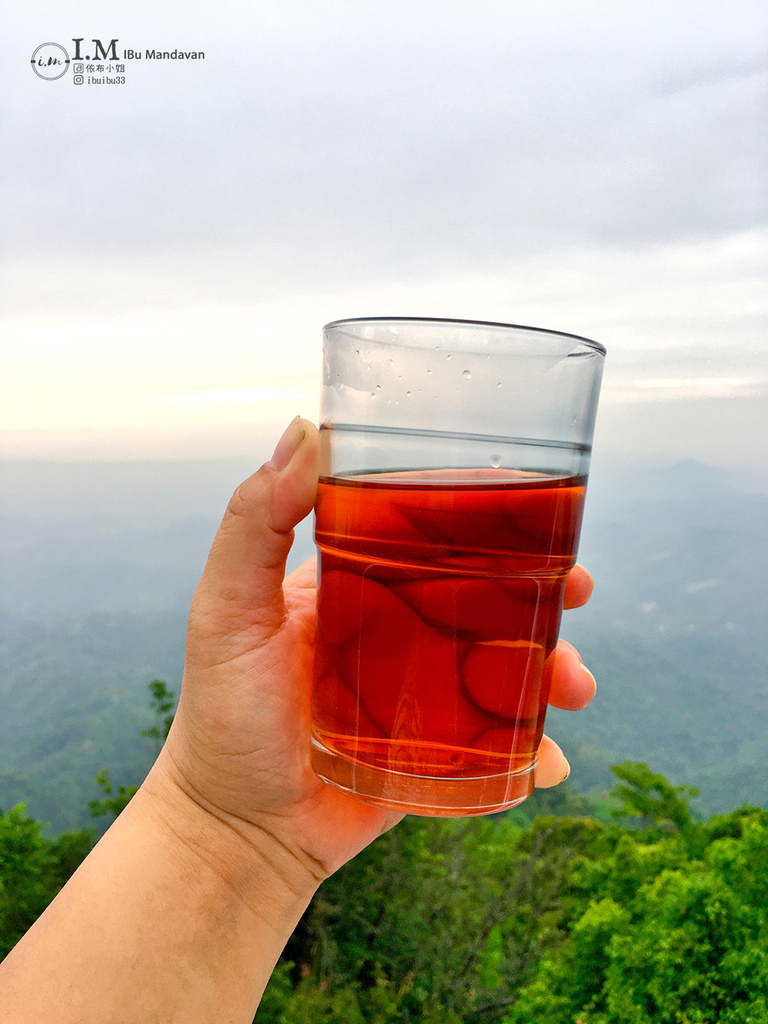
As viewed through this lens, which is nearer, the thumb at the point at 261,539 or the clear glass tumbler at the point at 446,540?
the clear glass tumbler at the point at 446,540

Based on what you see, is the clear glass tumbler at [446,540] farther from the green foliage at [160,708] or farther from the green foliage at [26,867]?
the green foliage at [160,708]

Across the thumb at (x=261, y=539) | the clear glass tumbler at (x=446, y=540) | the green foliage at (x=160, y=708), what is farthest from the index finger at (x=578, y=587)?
the green foliage at (x=160, y=708)

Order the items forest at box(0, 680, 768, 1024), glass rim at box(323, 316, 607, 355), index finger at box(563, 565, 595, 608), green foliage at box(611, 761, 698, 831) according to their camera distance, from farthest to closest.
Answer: green foliage at box(611, 761, 698, 831) → forest at box(0, 680, 768, 1024) → index finger at box(563, 565, 595, 608) → glass rim at box(323, 316, 607, 355)

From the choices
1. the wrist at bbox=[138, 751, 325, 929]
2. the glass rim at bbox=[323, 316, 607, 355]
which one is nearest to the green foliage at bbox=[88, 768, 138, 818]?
the wrist at bbox=[138, 751, 325, 929]

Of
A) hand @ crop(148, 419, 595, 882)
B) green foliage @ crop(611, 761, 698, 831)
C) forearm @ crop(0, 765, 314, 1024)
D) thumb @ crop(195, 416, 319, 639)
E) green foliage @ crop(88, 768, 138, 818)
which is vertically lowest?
green foliage @ crop(611, 761, 698, 831)

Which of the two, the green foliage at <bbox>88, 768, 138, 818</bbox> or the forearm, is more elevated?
the forearm

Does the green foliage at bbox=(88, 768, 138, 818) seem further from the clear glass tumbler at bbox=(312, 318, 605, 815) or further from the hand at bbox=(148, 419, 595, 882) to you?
the clear glass tumbler at bbox=(312, 318, 605, 815)

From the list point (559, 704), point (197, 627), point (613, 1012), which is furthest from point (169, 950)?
point (613, 1012)

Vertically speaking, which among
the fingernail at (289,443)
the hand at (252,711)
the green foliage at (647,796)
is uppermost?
the fingernail at (289,443)
